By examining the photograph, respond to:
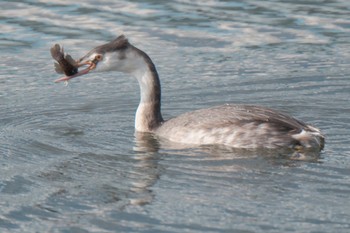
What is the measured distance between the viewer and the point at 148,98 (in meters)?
12.5

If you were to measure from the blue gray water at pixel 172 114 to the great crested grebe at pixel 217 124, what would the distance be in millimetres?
245

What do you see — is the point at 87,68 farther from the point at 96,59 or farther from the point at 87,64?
the point at 96,59

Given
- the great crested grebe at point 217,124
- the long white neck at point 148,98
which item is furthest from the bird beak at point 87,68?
the long white neck at point 148,98

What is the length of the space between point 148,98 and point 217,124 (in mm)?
1191

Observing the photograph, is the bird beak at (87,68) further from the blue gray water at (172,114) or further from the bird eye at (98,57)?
the blue gray water at (172,114)

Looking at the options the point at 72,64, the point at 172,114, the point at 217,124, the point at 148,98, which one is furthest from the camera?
the point at 172,114

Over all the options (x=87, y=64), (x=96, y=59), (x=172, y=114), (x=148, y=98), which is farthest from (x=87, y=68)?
(x=172, y=114)

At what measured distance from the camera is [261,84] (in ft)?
46.4

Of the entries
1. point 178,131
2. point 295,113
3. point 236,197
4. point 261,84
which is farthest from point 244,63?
point 236,197

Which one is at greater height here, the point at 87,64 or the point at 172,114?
the point at 87,64

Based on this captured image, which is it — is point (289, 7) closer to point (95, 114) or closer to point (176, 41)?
point (176, 41)

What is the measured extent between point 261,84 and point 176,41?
8.56 feet

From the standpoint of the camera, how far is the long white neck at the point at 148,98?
12344mm

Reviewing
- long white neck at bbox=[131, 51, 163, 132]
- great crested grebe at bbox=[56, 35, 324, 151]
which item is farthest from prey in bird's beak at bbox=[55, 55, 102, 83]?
long white neck at bbox=[131, 51, 163, 132]
